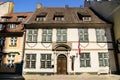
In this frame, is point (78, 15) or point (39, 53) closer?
point (39, 53)

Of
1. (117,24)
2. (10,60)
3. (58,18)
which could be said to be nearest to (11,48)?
(10,60)

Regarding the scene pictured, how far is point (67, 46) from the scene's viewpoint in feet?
63.4

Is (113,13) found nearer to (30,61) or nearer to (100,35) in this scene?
(100,35)

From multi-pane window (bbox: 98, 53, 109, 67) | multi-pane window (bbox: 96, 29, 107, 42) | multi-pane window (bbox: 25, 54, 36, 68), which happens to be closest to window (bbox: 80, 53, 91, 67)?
multi-pane window (bbox: 98, 53, 109, 67)

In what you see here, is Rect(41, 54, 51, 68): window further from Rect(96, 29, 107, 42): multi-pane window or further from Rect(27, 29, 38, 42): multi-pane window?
Rect(96, 29, 107, 42): multi-pane window

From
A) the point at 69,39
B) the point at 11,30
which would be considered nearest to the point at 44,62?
the point at 69,39

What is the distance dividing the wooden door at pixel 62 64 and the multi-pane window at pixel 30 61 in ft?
9.30

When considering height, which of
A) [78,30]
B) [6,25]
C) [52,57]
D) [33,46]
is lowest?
[52,57]

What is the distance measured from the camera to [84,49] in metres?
19.4

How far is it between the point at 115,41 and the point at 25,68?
35.9 feet

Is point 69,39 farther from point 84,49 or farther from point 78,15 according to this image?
point 78,15

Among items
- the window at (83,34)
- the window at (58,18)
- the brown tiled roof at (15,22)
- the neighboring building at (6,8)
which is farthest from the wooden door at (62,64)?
the neighboring building at (6,8)

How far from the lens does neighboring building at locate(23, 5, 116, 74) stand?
62.3 ft

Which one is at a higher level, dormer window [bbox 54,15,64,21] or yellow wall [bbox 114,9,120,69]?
dormer window [bbox 54,15,64,21]
